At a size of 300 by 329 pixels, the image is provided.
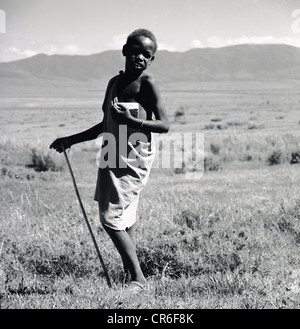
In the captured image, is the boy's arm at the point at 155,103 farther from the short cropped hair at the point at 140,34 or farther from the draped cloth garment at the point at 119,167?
the short cropped hair at the point at 140,34

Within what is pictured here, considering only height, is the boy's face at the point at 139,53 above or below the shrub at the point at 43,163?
above

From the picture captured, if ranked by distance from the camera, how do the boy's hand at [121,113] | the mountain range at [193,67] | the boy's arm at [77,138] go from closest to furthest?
the boy's hand at [121,113], the boy's arm at [77,138], the mountain range at [193,67]

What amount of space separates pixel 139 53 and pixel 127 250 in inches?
52.8

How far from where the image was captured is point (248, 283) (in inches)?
143

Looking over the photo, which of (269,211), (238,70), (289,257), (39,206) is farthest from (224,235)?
(238,70)

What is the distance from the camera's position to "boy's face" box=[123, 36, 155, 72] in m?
3.38

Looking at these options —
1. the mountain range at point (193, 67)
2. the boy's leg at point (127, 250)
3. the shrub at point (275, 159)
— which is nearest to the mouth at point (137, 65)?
the boy's leg at point (127, 250)

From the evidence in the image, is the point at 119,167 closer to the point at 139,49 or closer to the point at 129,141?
the point at 129,141

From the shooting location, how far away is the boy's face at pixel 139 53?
11.1 ft

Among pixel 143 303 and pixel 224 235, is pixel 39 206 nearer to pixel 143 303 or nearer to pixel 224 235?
pixel 224 235

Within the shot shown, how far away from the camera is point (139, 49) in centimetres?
339

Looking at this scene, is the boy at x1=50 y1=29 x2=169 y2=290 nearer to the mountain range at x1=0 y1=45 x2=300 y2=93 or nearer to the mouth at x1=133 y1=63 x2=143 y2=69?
→ the mouth at x1=133 y1=63 x2=143 y2=69

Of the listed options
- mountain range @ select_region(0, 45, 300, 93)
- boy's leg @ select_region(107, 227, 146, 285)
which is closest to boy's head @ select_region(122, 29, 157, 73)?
boy's leg @ select_region(107, 227, 146, 285)

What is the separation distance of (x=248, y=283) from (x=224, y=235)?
2.67 feet
